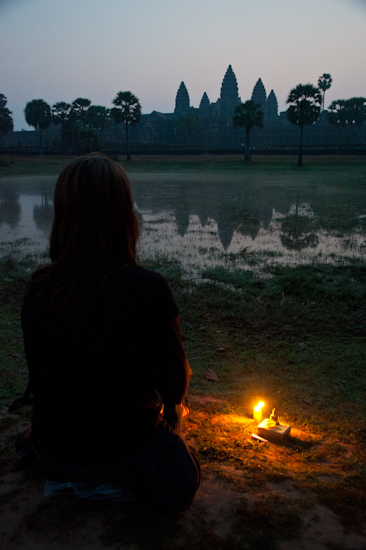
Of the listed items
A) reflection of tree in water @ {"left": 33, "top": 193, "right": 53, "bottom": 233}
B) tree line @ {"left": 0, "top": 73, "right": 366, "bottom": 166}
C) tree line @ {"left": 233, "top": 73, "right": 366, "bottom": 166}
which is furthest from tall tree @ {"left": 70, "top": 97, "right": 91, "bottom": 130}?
reflection of tree in water @ {"left": 33, "top": 193, "right": 53, "bottom": 233}

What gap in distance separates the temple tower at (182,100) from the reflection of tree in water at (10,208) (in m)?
115

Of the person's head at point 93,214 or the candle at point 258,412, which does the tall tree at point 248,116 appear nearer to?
the candle at point 258,412

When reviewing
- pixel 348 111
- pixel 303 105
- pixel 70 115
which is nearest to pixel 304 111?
pixel 303 105

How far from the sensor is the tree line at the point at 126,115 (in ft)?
160

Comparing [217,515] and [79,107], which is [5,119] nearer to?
[79,107]

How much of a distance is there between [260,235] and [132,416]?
37.0 ft

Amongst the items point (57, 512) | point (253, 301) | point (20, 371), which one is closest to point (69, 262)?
point (57, 512)

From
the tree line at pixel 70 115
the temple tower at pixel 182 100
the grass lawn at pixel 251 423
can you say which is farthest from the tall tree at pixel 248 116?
the temple tower at pixel 182 100

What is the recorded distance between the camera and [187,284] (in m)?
7.94

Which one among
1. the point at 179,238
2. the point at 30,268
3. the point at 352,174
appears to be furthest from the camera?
the point at 352,174

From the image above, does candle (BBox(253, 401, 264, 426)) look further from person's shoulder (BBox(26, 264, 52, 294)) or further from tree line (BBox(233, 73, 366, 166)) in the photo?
tree line (BBox(233, 73, 366, 166))

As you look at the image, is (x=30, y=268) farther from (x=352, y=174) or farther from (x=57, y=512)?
(x=352, y=174)

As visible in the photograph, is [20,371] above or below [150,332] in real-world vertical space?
below

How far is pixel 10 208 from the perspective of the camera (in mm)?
18859
